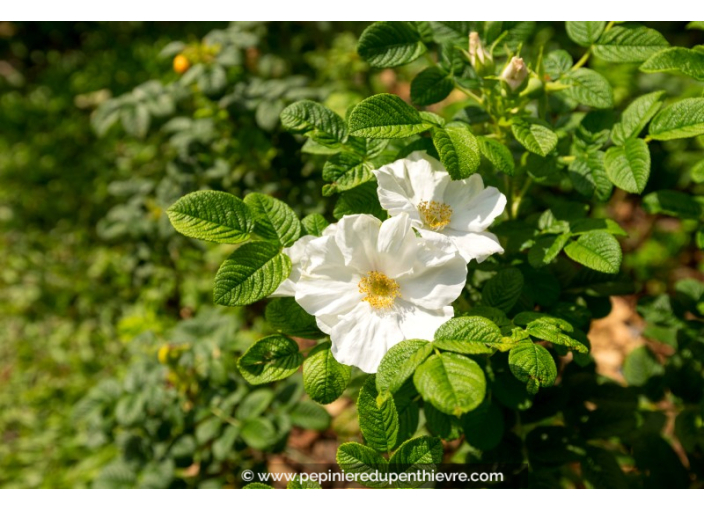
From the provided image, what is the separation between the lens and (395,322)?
1.17 m

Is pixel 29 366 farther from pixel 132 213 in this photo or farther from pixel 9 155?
pixel 9 155

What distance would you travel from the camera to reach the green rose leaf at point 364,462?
1146mm

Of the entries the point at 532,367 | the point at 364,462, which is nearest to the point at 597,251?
the point at 532,367

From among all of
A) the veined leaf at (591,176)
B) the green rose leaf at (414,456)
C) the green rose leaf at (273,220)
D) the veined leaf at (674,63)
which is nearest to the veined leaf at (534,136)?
the veined leaf at (591,176)

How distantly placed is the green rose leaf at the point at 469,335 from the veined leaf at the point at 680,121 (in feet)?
1.94

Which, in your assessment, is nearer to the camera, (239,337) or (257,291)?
(257,291)

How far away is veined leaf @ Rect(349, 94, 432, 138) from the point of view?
1139mm

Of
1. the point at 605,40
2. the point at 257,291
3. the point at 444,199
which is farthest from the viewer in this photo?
the point at 605,40

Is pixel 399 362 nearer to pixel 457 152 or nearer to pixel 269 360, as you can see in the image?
pixel 269 360

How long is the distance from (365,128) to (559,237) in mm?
501

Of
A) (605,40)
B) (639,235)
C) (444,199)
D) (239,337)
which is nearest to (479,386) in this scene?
(444,199)

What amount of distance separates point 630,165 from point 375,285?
59 cm

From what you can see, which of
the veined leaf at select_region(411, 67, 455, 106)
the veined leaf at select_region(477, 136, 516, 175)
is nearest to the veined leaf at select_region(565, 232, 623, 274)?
the veined leaf at select_region(477, 136, 516, 175)

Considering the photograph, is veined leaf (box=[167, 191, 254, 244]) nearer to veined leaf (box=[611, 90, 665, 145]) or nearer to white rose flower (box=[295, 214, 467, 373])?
white rose flower (box=[295, 214, 467, 373])
